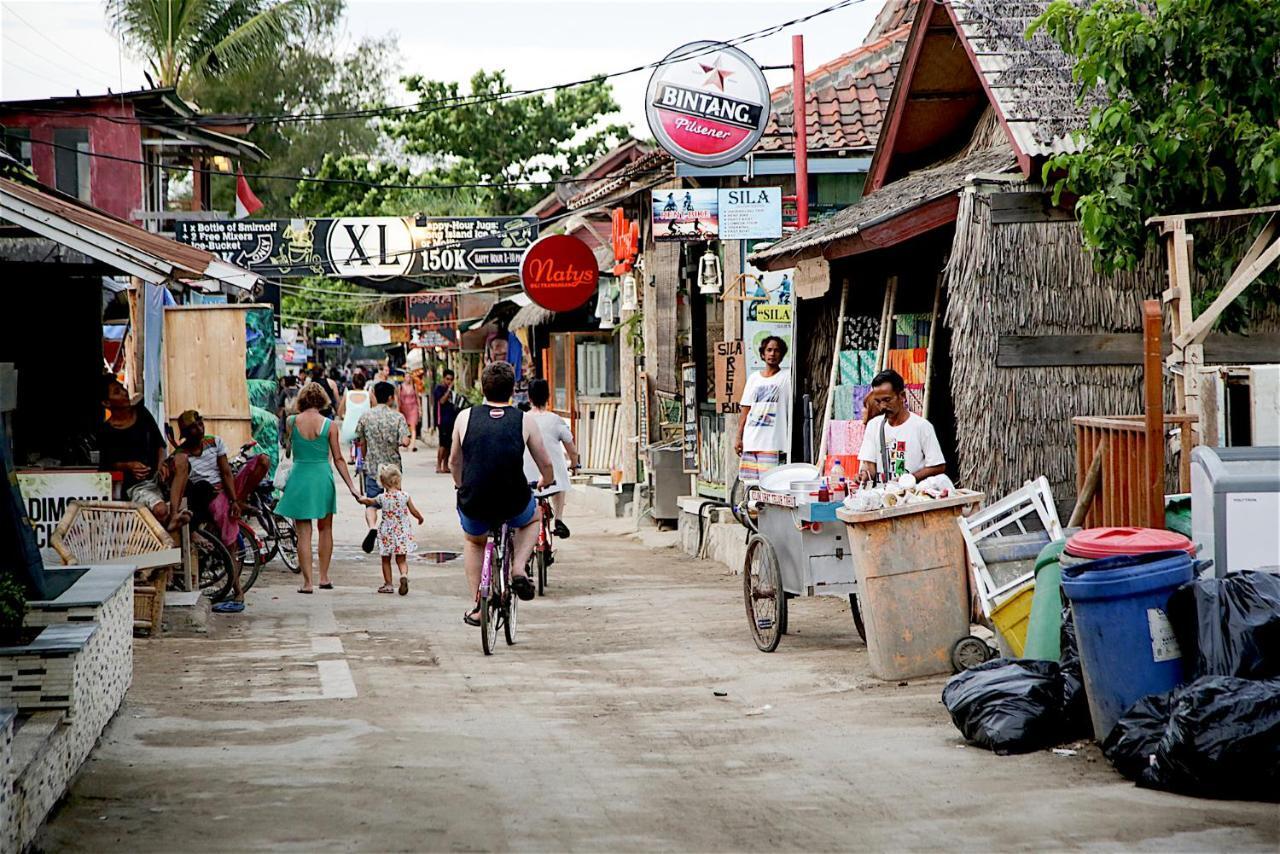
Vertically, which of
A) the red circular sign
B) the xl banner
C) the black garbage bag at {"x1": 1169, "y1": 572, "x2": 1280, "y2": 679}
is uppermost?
the xl banner

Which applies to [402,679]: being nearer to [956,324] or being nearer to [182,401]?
[956,324]

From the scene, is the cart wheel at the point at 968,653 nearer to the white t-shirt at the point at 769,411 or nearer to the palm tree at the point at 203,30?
the white t-shirt at the point at 769,411

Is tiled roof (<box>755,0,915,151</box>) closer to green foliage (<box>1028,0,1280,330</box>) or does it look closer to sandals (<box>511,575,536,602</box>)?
green foliage (<box>1028,0,1280,330</box>)

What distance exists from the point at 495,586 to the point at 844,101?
9.91 meters

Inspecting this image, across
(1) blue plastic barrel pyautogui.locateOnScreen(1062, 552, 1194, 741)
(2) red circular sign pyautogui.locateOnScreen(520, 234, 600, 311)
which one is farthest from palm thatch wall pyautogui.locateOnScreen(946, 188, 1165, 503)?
(2) red circular sign pyautogui.locateOnScreen(520, 234, 600, 311)

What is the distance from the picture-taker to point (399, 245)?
26.0 meters

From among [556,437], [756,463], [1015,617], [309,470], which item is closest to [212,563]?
[309,470]

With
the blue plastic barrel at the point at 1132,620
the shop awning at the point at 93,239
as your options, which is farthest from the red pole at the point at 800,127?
the blue plastic barrel at the point at 1132,620

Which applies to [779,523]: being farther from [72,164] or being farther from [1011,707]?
[72,164]

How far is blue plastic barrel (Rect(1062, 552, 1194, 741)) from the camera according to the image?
22.4 ft

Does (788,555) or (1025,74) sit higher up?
(1025,74)

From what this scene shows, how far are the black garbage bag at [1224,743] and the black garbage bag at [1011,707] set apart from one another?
938 millimetres

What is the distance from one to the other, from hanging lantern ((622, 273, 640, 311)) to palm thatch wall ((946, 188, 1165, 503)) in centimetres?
1123

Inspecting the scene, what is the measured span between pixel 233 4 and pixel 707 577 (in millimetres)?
27341
